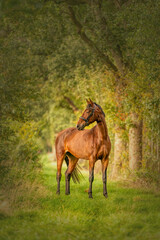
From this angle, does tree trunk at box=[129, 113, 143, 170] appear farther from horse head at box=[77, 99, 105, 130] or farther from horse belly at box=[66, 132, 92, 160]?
horse head at box=[77, 99, 105, 130]

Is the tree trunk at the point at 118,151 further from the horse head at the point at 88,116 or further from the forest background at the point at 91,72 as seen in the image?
the horse head at the point at 88,116

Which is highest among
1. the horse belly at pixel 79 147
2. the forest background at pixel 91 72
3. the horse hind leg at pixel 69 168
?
the forest background at pixel 91 72

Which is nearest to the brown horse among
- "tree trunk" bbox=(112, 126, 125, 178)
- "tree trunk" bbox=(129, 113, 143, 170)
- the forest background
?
the forest background

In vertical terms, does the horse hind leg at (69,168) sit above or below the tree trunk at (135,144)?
below

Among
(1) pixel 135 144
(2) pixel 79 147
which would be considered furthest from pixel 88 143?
(1) pixel 135 144

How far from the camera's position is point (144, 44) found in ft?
35.2

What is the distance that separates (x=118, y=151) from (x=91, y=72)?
4928mm

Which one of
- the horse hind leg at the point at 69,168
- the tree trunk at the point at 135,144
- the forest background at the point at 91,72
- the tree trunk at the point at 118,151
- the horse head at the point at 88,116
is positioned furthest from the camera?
the tree trunk at the point at 118,151

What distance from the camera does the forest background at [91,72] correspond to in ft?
35.0

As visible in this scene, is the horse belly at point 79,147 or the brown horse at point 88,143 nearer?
Answer: the brown horse at point 88,143

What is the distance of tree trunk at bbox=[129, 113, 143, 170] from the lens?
1367 centimetres

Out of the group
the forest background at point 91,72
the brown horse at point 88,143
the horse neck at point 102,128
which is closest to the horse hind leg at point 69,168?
the brown horse at point 88,143

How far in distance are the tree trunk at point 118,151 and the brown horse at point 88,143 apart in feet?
12.9

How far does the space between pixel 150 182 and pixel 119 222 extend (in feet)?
15.0
